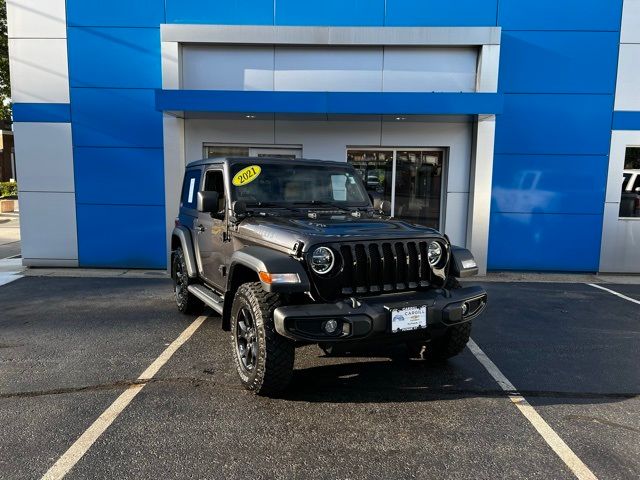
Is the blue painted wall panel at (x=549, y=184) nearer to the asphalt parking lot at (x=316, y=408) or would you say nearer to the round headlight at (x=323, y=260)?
the asphalt parking lot at (x=316, y=408)

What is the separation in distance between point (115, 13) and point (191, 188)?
526cm

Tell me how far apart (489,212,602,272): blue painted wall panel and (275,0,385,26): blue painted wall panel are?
460 cm

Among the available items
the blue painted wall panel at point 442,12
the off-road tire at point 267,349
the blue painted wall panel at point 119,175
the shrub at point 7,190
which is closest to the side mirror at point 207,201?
the off-road tire at point 267,349

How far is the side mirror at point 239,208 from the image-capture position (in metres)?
4.45

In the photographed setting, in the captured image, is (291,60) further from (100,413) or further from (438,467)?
(438,467)

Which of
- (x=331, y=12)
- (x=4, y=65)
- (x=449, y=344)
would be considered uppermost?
(x=4, y=65)

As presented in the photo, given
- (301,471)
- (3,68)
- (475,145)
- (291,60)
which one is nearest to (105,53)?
(291,60)

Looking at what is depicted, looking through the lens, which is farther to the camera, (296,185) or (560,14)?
(560,14)

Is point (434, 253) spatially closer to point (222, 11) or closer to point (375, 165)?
point (375, 165)

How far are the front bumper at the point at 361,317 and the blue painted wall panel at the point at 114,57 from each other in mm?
7410

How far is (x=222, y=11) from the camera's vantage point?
9062mm

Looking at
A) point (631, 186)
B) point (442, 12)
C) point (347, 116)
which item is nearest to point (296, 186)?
point (347, 116)

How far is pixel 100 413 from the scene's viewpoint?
357 cm

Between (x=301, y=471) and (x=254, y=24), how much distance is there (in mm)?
8370
